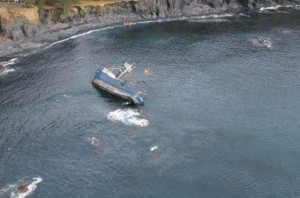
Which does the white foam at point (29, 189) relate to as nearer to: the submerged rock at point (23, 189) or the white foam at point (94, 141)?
the submerged rock at point (23, 189)

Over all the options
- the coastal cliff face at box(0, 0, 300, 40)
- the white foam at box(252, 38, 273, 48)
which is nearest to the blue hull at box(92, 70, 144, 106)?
the coastal cliff face at box(0, 0, 300, 40)

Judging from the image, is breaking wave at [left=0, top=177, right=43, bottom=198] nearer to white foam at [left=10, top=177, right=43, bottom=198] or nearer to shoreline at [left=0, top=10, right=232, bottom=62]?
white foam at [left=10, top=177, right=43, bottom=198]

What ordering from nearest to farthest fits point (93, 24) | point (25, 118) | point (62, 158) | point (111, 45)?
1. point (62, 158)
2. point (25, 118)
3. point (111, 45)
4. point (93, 24)

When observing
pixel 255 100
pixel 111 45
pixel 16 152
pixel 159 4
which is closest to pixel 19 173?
pixel 16 152

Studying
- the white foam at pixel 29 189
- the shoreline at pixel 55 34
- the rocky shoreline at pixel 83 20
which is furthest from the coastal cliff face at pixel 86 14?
the white foam at pixel 29 189

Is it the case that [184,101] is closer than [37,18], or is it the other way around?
[184,101]

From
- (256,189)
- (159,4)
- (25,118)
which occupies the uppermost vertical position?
(159,4)

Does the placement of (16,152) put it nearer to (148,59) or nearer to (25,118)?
(25,118)
